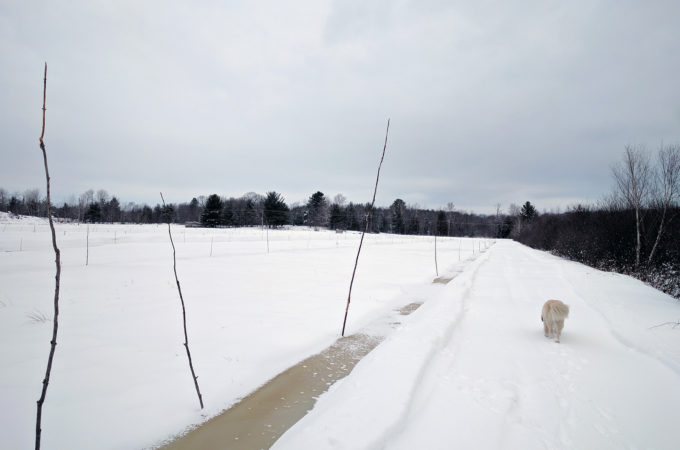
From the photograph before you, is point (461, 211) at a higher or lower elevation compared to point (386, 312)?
higher

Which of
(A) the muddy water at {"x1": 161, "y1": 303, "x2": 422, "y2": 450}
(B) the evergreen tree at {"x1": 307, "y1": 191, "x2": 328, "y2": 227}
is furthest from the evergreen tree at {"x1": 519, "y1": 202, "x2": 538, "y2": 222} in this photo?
(A) the muddy water at {"x1": 161, "y1": 303, "x2": 422, "y2": 450}

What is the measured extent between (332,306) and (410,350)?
320 cm

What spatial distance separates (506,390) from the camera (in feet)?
10.1

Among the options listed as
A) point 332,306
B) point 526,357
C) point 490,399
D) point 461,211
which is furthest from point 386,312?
point 461,211

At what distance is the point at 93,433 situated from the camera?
2.50 m

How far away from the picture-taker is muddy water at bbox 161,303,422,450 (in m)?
2.49

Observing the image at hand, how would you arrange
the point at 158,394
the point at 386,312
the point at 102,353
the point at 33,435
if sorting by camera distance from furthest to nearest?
the point at 386,312 < the point at 102,353 < the point at 158,394 < the point at 33,435

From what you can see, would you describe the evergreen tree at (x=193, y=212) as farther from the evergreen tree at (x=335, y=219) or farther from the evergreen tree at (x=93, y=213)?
the evergreen tree at (x=335, y=219)

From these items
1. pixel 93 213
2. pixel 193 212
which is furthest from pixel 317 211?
pixel 93 213

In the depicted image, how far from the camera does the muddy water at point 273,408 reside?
8.16 feet

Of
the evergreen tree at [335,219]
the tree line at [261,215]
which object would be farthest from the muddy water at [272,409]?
the evergreen tree at [335,219]

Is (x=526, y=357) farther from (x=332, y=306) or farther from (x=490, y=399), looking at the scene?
(x=332, y=306)

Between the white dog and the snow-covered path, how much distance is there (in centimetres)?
20

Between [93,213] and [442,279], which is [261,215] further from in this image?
[442,279]
